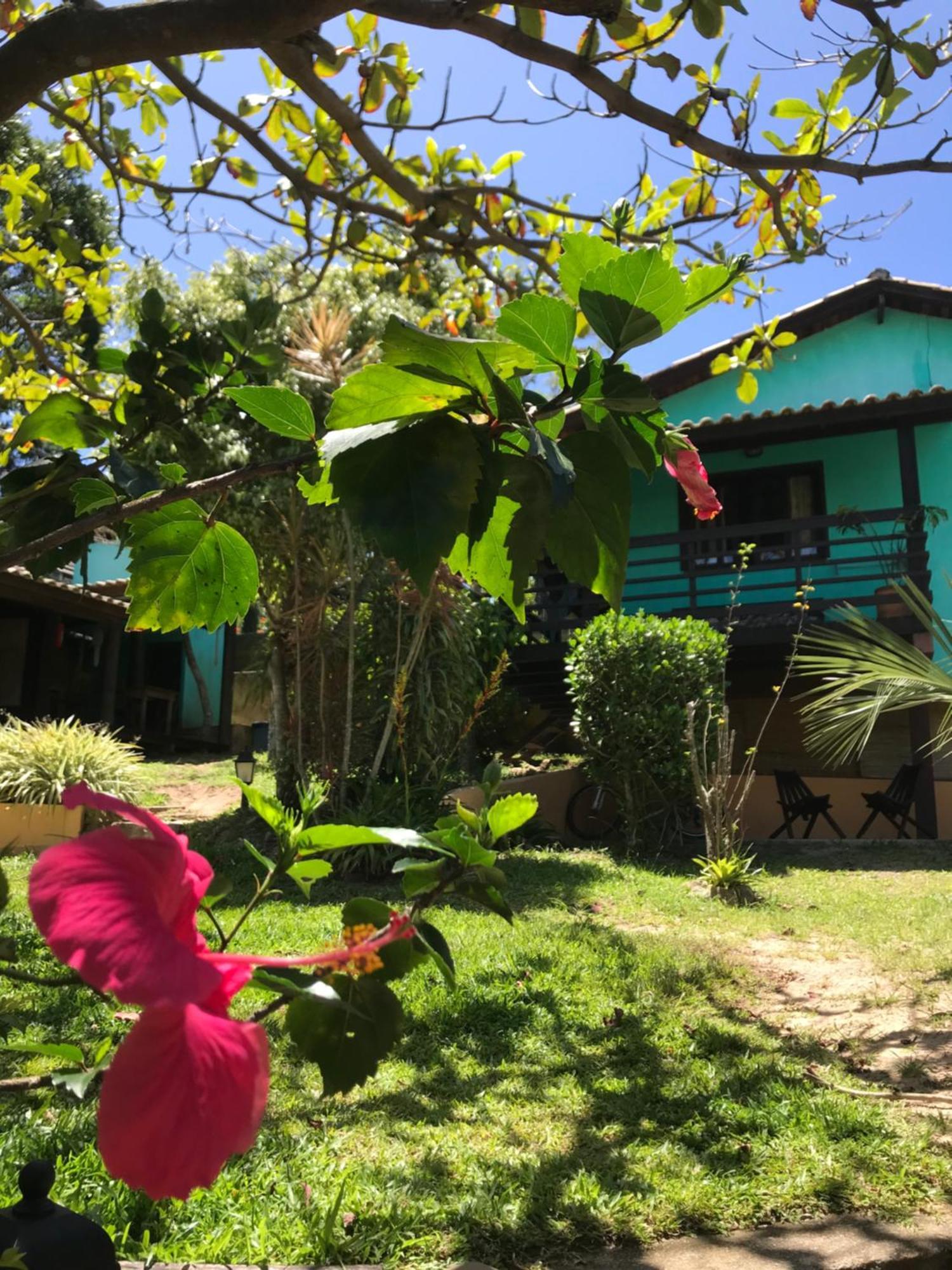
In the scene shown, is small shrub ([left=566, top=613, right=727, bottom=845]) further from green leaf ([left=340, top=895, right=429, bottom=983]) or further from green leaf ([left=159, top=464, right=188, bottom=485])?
green leaf ([left=340, top=895, right=429, bottom=983])

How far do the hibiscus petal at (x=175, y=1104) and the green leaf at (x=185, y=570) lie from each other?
549mm

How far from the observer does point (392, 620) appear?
8.48 metres

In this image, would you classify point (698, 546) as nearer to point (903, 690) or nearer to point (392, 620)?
point (392, 620)

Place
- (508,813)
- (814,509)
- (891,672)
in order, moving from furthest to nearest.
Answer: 1. (814,509)
2. (891,672)
3. (508,813)

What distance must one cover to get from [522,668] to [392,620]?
3219 millimetres

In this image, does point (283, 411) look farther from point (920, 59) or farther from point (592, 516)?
point (920, 59)

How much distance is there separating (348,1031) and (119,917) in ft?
0.98

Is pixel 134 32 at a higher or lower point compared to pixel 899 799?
higher

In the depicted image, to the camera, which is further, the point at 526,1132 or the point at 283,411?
the point at 526,1132

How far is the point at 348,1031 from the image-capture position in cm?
64

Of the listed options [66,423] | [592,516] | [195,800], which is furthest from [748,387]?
[195,800]

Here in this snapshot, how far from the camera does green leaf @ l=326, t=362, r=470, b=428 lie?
600 mm

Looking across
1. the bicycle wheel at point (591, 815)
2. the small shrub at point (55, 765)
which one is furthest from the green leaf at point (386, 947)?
the bicycle wheel at point (591, 815)

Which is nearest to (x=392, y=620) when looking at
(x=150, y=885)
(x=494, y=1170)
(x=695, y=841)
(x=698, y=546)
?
(x=695, y=841)
